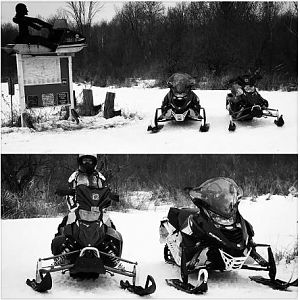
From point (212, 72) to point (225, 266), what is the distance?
833 cm

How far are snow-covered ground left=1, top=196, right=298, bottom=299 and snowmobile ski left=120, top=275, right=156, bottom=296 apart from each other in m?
0.06

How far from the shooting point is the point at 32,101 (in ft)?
27.2

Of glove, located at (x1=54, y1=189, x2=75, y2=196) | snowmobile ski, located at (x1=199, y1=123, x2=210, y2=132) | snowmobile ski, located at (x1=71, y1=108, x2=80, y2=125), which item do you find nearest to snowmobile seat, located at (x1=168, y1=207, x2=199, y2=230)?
glove, located at (x1=54, y1=189, x2=75, y2=196)

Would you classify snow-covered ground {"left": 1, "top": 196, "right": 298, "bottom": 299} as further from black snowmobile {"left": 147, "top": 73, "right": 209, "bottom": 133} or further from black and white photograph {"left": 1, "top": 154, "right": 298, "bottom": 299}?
black snowmobile {"left": 147, "top": 73, "right": 209, "bottom": 133}

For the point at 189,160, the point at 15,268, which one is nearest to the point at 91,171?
the point at 15,268

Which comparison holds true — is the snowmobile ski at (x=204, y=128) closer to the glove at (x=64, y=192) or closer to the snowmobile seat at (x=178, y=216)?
the snowmobile seat at (x=178, y=216)

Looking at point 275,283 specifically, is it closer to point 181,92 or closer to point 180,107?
point 180,107

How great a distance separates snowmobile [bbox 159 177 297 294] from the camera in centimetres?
460

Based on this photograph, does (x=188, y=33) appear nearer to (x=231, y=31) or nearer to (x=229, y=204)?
(x=231, y=31)

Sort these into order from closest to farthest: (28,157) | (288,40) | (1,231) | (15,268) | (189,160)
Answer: (15,268) < (1,231) < (28,157) < (189,160) < (288,40)

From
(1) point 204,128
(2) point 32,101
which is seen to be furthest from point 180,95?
(2) point 32,101

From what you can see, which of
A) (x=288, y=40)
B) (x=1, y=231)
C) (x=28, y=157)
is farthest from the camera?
(x=288, y=40)

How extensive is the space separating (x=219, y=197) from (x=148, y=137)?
278 cm

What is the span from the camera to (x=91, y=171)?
527 centimetres
